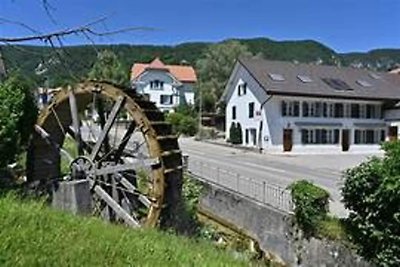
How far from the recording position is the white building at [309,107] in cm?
4181

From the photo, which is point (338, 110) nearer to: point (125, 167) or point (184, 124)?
point (184, 124)

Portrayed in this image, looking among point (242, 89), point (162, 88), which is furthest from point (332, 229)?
point (162, 88)

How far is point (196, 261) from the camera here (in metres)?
5.89

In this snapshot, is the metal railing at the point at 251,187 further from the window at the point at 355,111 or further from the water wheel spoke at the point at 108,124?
the window at the point at 355,111

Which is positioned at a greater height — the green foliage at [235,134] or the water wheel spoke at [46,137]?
the water wheel spoke at [46,137]

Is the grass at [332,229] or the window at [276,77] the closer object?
the grass at [332,229]

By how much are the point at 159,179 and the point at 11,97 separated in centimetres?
380

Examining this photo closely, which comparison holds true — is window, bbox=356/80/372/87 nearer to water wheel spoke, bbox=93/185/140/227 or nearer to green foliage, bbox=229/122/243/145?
green foliage, bbox=229/122/243/145

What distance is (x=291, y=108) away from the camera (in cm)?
4216

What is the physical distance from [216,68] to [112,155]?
53396 millimetres

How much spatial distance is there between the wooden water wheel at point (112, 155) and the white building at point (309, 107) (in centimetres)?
2572

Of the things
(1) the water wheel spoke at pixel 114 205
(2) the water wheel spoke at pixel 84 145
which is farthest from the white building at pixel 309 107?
(1) the water wheel spoke at pixel 114 205

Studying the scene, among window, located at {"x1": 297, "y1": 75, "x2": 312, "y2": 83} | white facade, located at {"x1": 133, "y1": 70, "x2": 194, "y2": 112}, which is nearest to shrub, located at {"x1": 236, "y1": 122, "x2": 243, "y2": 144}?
window, located at {"x1": 297, "y1": 75, "x2": 312, "y2": 83}

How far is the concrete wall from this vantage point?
13836 mm
